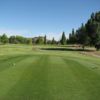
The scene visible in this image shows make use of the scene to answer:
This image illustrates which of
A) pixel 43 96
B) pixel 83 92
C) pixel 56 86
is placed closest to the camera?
pixel 43 96

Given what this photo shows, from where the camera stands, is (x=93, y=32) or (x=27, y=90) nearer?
(x=27, y=90)

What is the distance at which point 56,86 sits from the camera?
1234cm

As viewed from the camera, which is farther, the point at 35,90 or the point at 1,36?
the point at 1,36

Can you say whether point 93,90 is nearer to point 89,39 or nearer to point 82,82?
point 82,82

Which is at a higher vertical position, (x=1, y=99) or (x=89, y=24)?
(x=89, y=24)

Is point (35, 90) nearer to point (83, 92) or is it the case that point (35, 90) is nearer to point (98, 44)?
point (83, 92)

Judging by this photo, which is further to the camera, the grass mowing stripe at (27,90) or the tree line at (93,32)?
the tree line at (93,32)

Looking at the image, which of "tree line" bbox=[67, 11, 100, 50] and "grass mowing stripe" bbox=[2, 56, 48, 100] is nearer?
"grass mowing stripe" bbox=[2, 56, 48, 100]

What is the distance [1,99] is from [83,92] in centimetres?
327

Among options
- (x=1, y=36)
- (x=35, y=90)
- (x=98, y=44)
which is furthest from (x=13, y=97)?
(x=1, y=36)

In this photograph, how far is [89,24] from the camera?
3450 inches

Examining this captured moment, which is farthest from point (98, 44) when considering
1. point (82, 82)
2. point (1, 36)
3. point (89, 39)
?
point (1, 36)

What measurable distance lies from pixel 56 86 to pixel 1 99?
336 cm

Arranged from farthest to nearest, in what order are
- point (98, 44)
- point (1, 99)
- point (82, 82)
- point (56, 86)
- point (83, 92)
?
point (98, 44)
point (82, 82)
point (56, 86)
point (83, 92)
point (1, 99)
